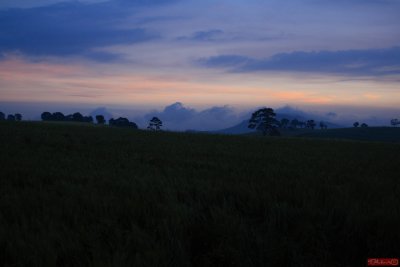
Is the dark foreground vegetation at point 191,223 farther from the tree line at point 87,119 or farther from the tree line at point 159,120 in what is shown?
the tree line at point 87,119

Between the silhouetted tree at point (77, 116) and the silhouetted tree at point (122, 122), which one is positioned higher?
the silhouetted tree at point (77, 116)

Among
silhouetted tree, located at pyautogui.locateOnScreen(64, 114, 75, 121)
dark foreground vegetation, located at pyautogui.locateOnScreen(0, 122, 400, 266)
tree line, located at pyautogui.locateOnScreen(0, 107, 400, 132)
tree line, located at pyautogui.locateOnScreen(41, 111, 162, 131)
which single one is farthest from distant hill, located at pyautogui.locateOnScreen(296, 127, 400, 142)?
dark foreground vegetation, located at pyautogui.locateOnScreen(0, 122, 400, 266)

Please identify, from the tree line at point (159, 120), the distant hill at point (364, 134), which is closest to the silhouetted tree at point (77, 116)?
the tree line at point (159, 120)

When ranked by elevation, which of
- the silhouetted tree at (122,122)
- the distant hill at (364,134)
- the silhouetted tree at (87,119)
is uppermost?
the silhouetted tree at (87,119)

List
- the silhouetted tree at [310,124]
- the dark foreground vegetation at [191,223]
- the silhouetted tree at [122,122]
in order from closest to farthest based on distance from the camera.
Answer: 1. the dark foreground vegetation at [191,223]
2. the silhouetted tree at [122,122]
3. the silhouetted tree at [310,124]

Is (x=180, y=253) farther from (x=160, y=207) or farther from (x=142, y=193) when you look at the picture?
(x=142, y=193)

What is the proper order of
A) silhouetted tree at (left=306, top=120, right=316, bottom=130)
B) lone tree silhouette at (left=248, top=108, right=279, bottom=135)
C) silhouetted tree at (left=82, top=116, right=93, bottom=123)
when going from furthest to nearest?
silhouetted tree at (left=306, top=120, right=316, bottom=130) → silhouetted tree at (left=82, top=116, right=93, bottom=123) → lone tree silhouette at (left=248, top=108, right=279, bottom=135)

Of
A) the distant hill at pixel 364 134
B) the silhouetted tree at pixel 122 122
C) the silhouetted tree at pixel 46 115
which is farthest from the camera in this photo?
the silhouetted tree at pixel 46 115

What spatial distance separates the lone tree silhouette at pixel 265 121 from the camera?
10319 cm

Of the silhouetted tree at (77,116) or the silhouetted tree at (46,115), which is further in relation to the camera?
the silhouetted tree at (77,116)

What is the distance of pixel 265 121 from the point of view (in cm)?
10319

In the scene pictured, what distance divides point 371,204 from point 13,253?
5.92 metres

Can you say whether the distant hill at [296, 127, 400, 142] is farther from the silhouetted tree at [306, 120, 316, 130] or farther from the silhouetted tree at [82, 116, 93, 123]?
the silhouetted tree at [82, 116, 93, 123]

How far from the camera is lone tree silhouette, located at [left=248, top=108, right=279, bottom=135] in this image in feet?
339
